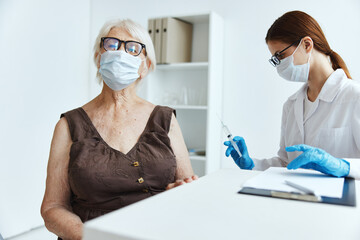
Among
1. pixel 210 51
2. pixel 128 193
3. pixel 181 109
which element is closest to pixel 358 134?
pixel 128 193

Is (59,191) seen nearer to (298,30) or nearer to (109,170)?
Result: (109,170)

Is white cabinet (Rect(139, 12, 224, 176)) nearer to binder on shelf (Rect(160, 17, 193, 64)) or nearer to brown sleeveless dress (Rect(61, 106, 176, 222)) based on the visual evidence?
binder on shelf (Rect(160, 17, 193, 64))

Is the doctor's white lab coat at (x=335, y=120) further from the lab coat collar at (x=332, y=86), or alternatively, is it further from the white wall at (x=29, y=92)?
the white wall at (x=29, y=92)

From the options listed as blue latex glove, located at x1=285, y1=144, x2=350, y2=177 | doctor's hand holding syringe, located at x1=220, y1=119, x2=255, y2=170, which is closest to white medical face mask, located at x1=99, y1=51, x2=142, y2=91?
doctor's hand holding syringe, located at x1=220, y1=119, x2=255, y2=170

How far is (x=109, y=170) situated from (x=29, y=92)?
2.10m

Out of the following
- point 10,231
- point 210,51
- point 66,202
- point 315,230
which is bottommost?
point 10,231

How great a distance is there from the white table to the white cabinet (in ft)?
7.67

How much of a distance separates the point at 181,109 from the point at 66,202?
2.12 meters

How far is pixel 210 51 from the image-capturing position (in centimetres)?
295

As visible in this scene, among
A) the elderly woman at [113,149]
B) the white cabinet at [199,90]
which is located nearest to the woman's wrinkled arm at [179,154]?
the elderly woman at [113,149]

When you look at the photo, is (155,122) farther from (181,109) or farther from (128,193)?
(181,109)

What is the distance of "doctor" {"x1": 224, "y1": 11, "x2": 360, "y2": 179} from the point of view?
139cm

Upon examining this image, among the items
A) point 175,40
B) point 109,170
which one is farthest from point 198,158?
point 109,170

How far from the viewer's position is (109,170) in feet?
4.15
